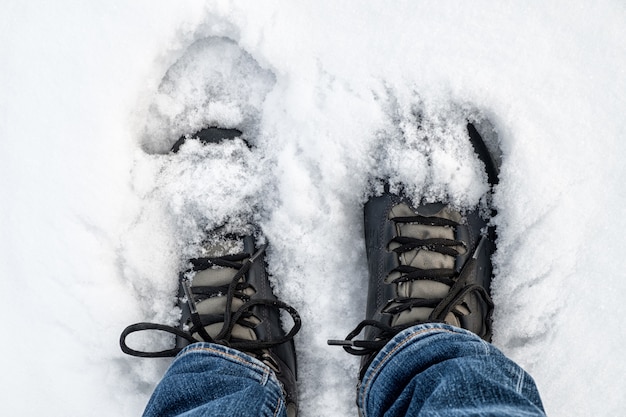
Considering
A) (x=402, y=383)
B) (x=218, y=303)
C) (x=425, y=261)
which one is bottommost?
(x=218, y=303)

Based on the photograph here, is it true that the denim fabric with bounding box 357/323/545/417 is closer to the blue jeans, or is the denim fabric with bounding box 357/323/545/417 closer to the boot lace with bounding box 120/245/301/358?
the blue jeans

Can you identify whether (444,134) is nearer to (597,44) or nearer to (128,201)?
(597,44)

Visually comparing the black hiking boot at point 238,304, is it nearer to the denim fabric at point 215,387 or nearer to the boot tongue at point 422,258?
the denim fabric at point 215,387

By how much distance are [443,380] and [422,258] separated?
0.36 meters

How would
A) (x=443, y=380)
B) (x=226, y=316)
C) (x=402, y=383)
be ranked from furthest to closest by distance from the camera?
(x=226, y=316), (x=402, y=383), (x=443, y=380)

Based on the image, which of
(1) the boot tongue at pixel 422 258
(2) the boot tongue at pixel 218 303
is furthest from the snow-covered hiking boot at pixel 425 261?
(2) the boot tongue at pixel 218 303

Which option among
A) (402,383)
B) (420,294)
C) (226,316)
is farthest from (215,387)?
(420,294)

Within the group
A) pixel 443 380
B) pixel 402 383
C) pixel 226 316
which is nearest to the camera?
pixel 443 380

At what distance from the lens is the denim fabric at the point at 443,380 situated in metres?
0.66

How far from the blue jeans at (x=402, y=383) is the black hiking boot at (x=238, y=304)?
0.35 feet

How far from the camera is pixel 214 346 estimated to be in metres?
0.90

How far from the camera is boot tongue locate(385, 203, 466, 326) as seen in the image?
1.00 meters

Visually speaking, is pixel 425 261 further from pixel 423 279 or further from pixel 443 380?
pixel 443 380

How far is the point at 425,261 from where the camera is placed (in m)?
1.03
